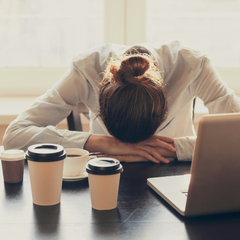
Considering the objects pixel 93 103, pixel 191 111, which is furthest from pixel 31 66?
pixel 191 111

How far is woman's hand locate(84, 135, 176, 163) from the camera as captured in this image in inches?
43.9

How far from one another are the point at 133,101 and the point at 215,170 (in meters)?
0.40

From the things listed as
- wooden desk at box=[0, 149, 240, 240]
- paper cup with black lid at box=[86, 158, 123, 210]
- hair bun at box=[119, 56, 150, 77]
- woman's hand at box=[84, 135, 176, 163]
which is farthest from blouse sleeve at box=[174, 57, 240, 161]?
paper cup with black lid at box=[86, 158, 123, 210]

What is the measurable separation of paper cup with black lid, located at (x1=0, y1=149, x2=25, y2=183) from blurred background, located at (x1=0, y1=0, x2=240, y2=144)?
1429mm

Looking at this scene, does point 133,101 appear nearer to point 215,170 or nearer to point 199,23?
point 215,170

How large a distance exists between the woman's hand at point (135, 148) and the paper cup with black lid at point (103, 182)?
40 cm

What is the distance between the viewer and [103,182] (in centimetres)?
69

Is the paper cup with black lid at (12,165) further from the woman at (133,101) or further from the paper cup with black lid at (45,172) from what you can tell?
the woman at (133,101)

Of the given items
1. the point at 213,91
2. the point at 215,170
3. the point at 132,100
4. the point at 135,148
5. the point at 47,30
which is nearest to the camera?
the point at 215,170

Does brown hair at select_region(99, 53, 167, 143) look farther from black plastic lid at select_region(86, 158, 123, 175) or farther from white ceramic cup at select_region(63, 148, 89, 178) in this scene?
black plastic lid at select_region(86, 158, 123, 175)

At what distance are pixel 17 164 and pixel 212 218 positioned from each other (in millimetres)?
519

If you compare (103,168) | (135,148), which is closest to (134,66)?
(135,148)

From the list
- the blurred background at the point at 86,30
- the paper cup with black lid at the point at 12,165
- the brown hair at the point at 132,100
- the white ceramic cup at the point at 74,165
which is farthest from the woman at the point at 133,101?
the blurred background at the point at 86,30

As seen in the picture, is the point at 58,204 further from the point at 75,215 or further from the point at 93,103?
the point at 93,103
